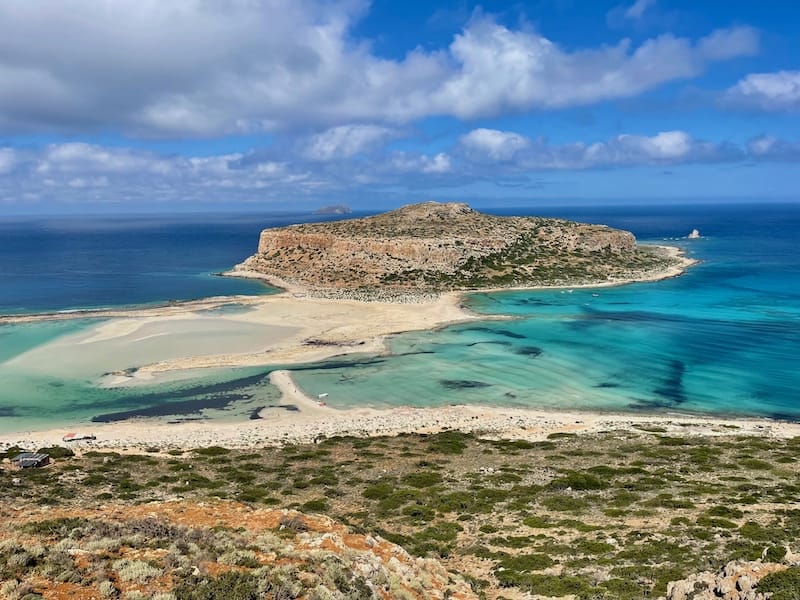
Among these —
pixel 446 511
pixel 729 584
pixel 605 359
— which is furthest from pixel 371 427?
pixel 605 359

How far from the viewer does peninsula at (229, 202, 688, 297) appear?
360 feet

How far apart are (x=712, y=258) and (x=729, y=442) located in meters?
132

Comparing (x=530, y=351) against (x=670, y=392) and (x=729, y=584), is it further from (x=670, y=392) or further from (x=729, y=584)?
(x=729, y=584)

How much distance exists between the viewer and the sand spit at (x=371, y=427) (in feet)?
127

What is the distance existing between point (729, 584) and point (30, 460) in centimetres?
3404

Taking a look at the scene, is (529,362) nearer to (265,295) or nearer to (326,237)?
(265,295)

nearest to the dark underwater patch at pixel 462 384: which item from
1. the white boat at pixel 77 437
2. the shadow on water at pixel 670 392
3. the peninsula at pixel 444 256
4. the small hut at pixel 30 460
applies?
the shadow on water at pixel 670 392

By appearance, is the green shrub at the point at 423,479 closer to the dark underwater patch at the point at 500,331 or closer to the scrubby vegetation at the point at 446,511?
the scrubby vegetation at the point at 446,511

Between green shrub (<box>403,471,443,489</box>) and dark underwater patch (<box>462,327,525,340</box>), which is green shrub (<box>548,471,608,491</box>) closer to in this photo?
green shrub (<box>403,471,443,489</box>)

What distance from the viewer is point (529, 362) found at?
59.0m

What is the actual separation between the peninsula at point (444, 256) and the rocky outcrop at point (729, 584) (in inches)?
3385

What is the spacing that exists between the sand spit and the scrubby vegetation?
2.37 m

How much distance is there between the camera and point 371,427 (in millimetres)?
42156

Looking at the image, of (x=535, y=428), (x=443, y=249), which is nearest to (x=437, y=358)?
(x=535, y=428)
